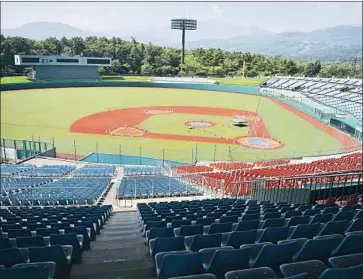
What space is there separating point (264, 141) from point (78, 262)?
2905 cm

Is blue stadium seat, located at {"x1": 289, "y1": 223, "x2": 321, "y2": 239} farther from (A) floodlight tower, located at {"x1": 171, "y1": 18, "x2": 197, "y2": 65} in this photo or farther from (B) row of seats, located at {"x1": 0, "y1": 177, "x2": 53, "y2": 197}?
(A) floodlight tower, located at {"x1": 171, "y1": 18, "x2": 197, "y2": 65}

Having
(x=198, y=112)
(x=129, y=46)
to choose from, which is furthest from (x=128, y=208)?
(x=129, y=46)

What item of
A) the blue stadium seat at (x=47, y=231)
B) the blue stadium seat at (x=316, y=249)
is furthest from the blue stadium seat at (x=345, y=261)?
the blue stadium seat at (x=47, y=231)

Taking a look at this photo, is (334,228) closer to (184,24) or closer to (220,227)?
(220,227)

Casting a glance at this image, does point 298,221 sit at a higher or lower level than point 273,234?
lower

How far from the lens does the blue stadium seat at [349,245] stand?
13.9 ft

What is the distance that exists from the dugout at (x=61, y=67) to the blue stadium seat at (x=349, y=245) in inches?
3198

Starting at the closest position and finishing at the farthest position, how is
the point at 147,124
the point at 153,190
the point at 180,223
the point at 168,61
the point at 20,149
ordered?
1. the point at 180,223
2. the point at 153,190
3. the point at 20,149
4. the point at 147,124
5. the point at 168,61

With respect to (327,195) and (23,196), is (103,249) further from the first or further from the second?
(23,196)

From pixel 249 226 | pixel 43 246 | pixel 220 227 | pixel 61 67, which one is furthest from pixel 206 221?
pixel 61 67

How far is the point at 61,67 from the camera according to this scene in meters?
81.3

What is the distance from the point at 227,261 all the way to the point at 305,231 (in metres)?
1.96

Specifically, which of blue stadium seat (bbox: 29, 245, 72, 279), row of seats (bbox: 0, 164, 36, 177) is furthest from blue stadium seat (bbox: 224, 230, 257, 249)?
row of seats (bbox: 0, 164, 36, 177)

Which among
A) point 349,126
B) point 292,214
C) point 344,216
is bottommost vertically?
point 349,126
